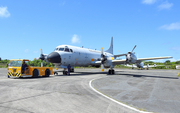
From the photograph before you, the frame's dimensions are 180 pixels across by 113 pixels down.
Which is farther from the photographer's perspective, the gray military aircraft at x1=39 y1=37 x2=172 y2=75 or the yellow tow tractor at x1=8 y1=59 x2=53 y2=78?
the gray military aircraft at x1=39 y1=37 x2=172 y2=75

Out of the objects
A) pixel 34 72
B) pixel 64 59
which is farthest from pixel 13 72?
pixel 64 59

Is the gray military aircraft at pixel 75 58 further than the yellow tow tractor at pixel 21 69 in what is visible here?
Yes

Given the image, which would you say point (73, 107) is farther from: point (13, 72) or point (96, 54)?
point (96, 54)

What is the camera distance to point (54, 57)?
20.2m

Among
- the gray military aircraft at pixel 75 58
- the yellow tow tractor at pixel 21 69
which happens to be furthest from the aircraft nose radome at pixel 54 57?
the yellow tow tractor at pixel 21 69

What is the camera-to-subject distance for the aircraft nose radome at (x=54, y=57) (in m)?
20.1

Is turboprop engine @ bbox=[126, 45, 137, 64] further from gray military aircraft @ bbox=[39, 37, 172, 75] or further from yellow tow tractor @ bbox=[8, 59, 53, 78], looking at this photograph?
yellow tow tractor @ bbox=[8, 59, 53, 78]

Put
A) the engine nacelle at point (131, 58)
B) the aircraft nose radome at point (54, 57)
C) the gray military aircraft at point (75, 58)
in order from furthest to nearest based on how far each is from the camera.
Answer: the engine nacelle at point (131, 58), the gray military aircraft at point (75, 58), the aircraft nose radome at point (54, 57)

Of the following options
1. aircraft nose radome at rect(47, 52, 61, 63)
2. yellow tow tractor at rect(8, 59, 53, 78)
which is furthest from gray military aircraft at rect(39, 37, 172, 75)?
yellow tow tractor at rect(8, 59, 53, 78)

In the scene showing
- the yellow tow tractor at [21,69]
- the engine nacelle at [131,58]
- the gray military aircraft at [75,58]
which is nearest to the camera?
the yellow tow tractor at [21,69]

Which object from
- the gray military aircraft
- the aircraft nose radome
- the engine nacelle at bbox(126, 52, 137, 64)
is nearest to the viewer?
the aircraft nose radome

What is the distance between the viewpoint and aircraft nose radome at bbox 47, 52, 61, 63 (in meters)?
20.1

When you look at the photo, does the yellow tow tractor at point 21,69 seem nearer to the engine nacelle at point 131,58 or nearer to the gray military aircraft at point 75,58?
the gray military aircraft at point 75,58

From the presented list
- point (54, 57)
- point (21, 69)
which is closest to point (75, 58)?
point (54, 57)
